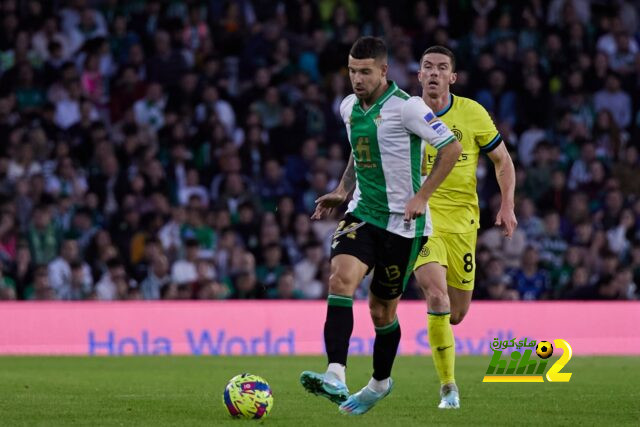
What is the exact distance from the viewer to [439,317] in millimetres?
9672

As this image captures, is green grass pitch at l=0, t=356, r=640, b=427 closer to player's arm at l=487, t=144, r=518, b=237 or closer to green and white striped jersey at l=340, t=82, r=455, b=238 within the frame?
green and white striped jersey at l=340, t=82, r=455, b=238

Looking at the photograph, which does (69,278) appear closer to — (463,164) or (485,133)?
(463,164)

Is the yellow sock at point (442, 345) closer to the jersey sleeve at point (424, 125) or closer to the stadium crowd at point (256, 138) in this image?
the jersey sleeve at point (424, 125)

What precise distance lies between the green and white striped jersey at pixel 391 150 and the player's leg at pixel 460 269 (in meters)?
2.05

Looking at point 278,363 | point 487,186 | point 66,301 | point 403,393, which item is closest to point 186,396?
point 403,393

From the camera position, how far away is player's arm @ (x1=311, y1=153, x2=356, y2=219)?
8.56 m

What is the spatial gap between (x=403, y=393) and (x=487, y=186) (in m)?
9.93

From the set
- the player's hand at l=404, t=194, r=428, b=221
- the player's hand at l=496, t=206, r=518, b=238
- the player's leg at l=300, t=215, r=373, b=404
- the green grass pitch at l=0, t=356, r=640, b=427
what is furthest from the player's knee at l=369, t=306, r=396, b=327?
the player's hand at l=496, t=206, r=518, b=238

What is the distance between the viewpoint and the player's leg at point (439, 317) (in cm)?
947

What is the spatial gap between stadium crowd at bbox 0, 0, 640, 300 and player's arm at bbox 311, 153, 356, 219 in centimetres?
878

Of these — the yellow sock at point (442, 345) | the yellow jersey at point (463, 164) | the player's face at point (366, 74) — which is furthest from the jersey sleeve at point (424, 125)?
the yellow jersey at point (463, 164)

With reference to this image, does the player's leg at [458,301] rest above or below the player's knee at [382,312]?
below

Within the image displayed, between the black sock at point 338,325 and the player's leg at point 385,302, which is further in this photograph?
the player's leg at point 385,302

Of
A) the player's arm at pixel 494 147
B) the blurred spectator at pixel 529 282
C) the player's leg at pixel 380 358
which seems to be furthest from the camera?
the blurred spectator at pixel 529 282
